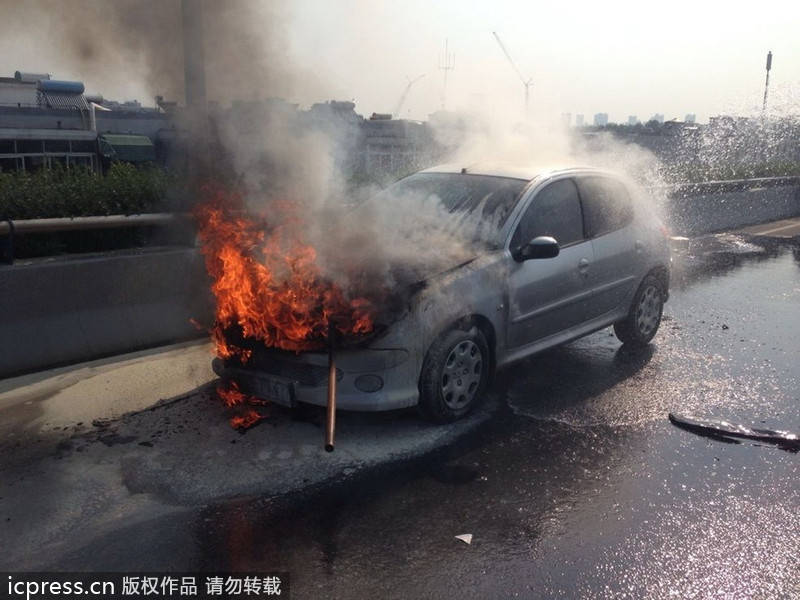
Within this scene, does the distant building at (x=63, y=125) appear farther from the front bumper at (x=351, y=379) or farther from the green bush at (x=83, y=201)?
the front bumper at (x=351, y=379)

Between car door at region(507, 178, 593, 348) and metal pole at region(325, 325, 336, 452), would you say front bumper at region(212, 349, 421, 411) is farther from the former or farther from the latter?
car door at region(507, 178, 593, 348)

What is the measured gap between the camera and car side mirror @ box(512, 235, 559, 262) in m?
5.41

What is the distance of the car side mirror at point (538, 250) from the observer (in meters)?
5.41

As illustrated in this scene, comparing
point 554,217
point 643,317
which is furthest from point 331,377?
point 643,317

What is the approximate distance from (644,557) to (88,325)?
4.94 m

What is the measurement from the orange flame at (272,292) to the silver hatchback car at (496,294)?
0.48 ft

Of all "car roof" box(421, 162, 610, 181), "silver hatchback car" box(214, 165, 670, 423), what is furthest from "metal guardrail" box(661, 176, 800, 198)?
"car roof" box(421, 162, 610, 181)

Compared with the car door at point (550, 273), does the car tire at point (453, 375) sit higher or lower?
lower

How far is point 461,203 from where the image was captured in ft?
19.4

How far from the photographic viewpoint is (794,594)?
3.28 meters

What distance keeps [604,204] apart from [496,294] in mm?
1915

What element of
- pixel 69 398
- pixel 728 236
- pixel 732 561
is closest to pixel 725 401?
pixel 732 561

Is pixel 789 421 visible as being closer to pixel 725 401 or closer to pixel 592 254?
pixel 725 401

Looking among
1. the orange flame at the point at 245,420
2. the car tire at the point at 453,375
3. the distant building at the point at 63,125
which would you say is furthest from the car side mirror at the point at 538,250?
the distant building at the point at 63,125
